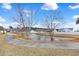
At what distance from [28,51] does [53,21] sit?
548mm

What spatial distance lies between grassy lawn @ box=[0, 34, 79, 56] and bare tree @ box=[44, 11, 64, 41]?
0.85ft

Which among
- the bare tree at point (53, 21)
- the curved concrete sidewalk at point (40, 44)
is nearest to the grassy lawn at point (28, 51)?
the curved concrete sidewalk at point (40, 44)

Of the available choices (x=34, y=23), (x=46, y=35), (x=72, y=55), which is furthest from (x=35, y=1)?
(x=72, y=55)

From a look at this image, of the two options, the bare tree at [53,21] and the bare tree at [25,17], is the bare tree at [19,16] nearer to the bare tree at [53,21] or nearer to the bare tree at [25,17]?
the bare tree at [25,17]

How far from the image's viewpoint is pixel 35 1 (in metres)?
2.68

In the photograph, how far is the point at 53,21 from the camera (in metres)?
2.72

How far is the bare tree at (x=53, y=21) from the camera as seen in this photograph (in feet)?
8.86

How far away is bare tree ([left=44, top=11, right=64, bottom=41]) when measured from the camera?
2.70m

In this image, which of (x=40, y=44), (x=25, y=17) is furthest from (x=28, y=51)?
(x=25, y=17)

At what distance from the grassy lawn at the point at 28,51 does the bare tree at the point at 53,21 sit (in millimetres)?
258

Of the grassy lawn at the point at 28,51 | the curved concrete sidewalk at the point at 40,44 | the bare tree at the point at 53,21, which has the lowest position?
the grassy lawn at the point at 28,51

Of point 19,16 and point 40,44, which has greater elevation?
point 19,16

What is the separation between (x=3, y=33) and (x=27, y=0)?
22.7 inches

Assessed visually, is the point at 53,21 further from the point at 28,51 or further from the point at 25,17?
the point at 28,51
